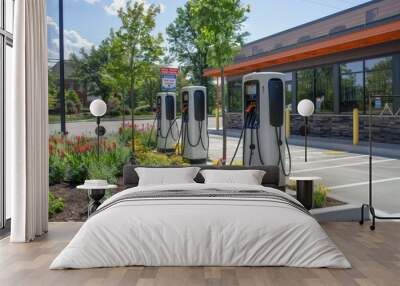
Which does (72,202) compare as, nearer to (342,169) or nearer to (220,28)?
(220,28)

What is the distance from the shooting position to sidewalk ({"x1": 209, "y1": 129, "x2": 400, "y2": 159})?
625 cm

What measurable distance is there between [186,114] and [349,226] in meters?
2.22

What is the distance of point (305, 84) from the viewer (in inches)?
261

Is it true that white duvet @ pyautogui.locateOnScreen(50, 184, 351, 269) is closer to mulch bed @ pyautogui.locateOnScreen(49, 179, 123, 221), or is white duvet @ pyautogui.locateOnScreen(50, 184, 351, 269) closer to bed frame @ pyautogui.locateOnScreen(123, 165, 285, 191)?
bed frame @ pyautogui.locateOnScreen(123, 165, 285, 191)

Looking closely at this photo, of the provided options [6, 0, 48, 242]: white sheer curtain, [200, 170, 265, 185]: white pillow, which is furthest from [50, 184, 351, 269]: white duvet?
[200, 170, 265, 185]: white pillow

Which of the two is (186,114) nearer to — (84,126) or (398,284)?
(84,126)

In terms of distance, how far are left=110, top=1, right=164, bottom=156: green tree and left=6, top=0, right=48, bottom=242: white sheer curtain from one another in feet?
4.41

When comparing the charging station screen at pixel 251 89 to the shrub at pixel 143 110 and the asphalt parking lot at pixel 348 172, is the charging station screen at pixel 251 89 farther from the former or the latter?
the shrub at pixel 143 110

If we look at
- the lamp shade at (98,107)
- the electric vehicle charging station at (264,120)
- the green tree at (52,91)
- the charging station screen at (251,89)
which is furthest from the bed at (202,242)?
the green tree at (52,91)

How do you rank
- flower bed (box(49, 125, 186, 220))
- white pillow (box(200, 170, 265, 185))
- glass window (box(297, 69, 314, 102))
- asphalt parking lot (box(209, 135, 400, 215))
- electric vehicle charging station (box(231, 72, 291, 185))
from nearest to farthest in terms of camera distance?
white pillow (box(200, 170, 265, 185)), electric vehicle charging station (box(231, 72, 291, 185)), asphalt parking lot (box(209, 135, 400, 215)), flower bed (box(49, 125, 186, 220)), glass window (box(297, 69, 314, 102))

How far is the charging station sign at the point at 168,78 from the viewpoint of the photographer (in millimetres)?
6504

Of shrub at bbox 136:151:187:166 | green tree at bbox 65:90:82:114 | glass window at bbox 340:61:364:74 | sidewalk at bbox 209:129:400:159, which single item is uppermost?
glass window at bbox 340:61:364:74

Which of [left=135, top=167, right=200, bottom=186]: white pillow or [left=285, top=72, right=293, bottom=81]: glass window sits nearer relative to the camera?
[left=135, top=167, right=200, bottom=186]: white pillow

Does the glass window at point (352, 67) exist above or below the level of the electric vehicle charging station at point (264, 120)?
above
